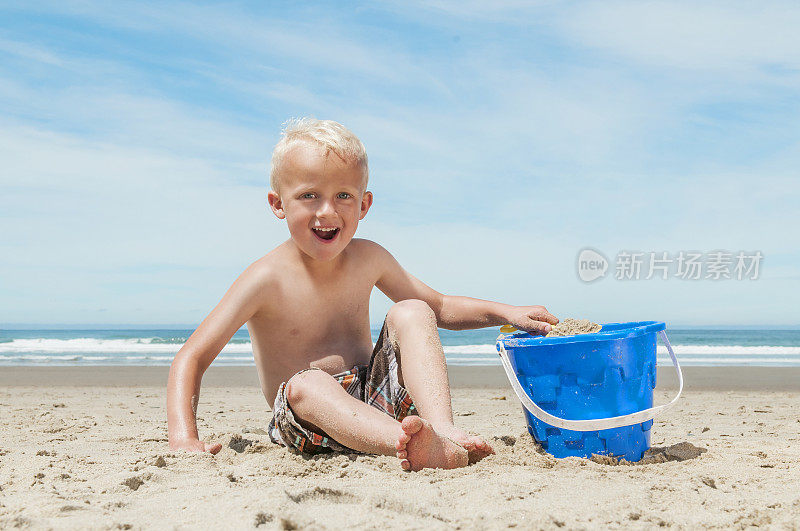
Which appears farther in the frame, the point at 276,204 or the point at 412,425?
the point at 276,204

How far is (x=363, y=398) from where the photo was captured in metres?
2.64

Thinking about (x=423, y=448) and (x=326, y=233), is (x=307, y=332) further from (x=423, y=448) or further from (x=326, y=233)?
(x=423, y=448)

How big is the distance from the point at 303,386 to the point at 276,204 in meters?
0.86

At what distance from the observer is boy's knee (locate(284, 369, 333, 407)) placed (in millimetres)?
2291

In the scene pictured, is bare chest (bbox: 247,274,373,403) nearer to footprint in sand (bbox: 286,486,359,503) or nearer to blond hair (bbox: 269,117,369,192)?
blond hair (bbox: 269,117,369,192)

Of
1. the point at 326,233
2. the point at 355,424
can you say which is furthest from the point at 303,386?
the point at 326,233

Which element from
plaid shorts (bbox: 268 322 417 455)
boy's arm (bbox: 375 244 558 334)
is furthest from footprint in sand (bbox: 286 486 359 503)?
boy's arm (bbox: 375 244 558 334)

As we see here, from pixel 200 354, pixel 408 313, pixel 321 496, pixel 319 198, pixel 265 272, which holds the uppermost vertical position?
pixel 319 198

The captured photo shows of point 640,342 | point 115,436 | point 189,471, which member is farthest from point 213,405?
point 640,342

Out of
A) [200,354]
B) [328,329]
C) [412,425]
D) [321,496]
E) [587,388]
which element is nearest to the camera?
[321,496]

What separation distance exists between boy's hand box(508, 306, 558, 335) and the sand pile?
0.17 meters

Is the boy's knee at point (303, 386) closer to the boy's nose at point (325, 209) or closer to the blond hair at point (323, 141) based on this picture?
the boy's nose at point (325, 209)

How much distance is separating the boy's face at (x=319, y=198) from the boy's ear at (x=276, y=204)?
0.09 m

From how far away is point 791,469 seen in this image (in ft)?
7.31
